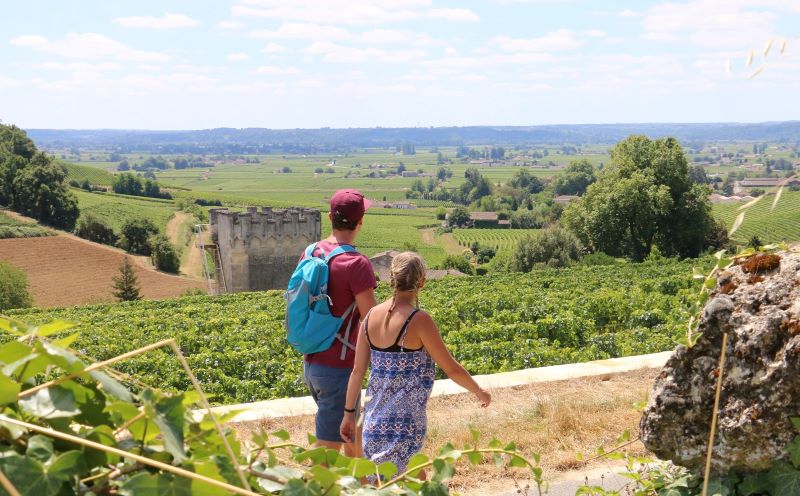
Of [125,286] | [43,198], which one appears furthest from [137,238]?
[125,286]

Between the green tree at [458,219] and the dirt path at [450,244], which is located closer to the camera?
the dirt path at [450,244]

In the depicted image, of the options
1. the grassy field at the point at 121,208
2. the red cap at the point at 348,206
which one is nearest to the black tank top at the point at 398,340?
the red cap at the point at 348,206

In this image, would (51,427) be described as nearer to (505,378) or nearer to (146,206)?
(505,378)

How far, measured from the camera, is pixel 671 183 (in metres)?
46.7

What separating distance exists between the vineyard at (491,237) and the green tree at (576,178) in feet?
105

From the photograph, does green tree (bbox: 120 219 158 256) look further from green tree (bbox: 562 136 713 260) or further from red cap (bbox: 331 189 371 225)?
red cap (bbox: 331 189 371 225)

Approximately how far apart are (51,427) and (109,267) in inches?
2470

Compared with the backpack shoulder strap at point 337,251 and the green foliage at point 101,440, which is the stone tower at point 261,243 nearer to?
the backpack shoulder strap at point 337,251

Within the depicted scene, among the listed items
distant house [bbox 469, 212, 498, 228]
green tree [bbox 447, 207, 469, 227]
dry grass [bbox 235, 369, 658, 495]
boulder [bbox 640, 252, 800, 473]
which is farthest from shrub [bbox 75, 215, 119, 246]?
boulder [bbox 640, 252, 800, 473]

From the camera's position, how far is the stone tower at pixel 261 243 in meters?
35.4

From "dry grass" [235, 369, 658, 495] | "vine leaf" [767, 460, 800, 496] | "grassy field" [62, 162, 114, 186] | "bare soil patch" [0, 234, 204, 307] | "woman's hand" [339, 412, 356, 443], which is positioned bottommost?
"bare soil patch" [0, 234, 204, 307]

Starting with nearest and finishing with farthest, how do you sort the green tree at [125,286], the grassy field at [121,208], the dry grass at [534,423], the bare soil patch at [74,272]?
the dry grass at [534,423] → the green tree at [125,286] → the bare soil patch at [74,272] → the grassy field at [121,208]

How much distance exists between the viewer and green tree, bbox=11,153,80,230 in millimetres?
73269

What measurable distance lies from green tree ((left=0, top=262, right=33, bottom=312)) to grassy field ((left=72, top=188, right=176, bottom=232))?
1170 inches
